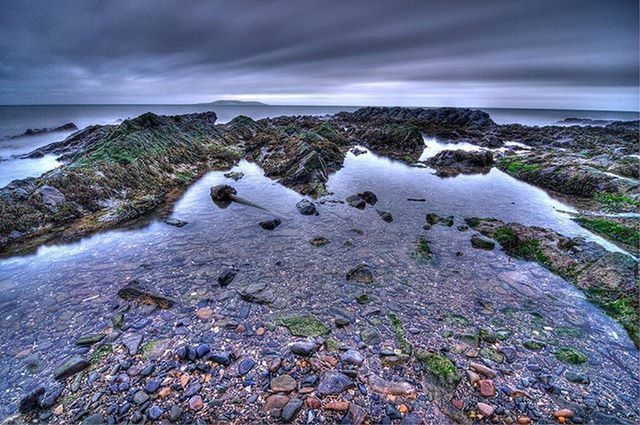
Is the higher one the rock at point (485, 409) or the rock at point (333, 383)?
the rock at point (333, 383)

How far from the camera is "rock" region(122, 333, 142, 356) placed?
7730mm

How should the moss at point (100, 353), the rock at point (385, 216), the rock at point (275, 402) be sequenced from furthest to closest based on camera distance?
the rock at point (385, 216), the moss at point (100, 353), the rock at point (275, 402)

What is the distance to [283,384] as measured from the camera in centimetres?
681

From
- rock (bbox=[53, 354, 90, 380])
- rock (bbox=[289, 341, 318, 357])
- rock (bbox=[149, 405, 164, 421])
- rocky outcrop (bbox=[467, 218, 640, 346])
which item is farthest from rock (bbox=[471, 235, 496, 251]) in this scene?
rock (bbox=[53, 354, 90, 380])

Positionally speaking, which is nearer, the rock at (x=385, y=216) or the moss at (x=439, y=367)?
the moss at (x=439, y=367)

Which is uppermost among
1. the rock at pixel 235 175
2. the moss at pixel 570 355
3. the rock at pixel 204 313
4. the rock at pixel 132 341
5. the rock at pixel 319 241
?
the rock at pixel 235 175

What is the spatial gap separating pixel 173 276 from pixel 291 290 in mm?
4870

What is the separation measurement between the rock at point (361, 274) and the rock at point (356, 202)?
8350 mm

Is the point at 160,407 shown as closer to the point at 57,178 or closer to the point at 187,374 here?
the point at 187,374

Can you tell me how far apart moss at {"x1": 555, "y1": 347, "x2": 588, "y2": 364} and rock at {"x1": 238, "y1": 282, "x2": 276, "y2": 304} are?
28.8 feet

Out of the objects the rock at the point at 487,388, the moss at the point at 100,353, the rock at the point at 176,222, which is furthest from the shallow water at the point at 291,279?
the rock at the point at 487,388

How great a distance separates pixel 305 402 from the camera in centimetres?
638

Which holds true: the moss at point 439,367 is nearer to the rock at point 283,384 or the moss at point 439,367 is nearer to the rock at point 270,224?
the rock at point 283,384

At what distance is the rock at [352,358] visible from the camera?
24.5 ft
